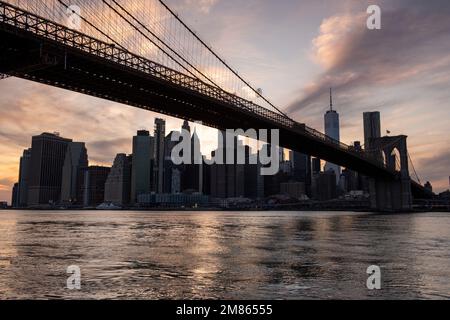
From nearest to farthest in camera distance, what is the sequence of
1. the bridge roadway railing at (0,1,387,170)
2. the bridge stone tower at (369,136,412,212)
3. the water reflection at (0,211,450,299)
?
1. the water reflection at (0,211,450,299)
2. the bridge roadway railing at (0,1,387,170)
3. the bridge stone tower at (369,136,412,212)

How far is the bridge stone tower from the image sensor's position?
103938 millimetres

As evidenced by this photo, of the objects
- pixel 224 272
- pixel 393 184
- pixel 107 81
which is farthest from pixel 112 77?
pixel 393 184

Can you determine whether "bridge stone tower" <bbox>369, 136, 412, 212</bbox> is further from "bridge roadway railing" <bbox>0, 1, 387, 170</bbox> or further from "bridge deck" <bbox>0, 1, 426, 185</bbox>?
"bridge deck" <bbox>0, 1, 426, 185</bbox>

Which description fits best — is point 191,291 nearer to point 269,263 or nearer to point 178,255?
point 269,263

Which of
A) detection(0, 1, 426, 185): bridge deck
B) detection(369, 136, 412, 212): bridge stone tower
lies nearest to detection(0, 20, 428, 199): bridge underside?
detection(0, 1, 426, 185): bridge deck

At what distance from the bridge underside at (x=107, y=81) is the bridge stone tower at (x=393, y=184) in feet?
163

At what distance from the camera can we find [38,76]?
130 ft

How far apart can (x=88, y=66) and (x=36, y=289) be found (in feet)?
97.9

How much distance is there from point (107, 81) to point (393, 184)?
8298 centimetres

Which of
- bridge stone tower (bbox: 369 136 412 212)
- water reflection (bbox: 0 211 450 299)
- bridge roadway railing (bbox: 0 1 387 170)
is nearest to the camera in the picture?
water reflection (bbox: 0 211 450 299)

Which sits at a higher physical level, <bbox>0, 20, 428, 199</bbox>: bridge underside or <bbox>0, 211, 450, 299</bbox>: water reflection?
<bbox>0, 20, 428, 199</bbox>: bridge underside

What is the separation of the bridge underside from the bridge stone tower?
49.8 meters

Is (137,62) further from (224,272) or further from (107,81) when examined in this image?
(224,272)

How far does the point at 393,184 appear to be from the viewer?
106438 mm
